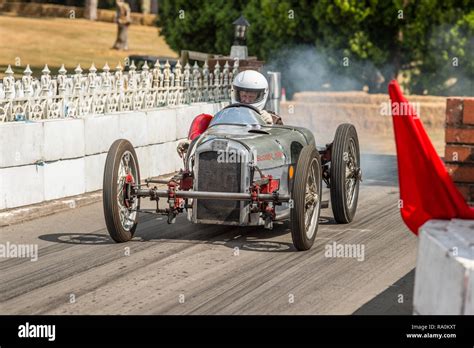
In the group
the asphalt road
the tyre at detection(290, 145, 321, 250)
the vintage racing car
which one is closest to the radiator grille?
the vintage racing car

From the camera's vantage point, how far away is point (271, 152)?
1134 centimetres

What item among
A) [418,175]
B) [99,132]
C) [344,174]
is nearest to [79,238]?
[344,174]

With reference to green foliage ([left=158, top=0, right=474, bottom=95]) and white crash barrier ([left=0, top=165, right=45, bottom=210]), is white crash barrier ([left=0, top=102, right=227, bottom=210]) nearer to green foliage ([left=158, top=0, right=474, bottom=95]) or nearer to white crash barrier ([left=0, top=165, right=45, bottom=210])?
white crash barrier ([left=0, top=165, right=45, bottom=210])

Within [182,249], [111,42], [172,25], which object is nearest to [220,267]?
[182,249]

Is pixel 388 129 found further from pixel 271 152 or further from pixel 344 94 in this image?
pixel 271 152

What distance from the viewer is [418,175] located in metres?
7.81

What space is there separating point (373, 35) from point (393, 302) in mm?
17724

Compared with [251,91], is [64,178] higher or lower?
lower

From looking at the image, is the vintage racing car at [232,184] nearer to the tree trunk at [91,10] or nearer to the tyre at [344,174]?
the tyre at [344,174]

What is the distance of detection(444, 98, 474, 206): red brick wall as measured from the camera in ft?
42.0

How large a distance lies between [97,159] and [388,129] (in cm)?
1022

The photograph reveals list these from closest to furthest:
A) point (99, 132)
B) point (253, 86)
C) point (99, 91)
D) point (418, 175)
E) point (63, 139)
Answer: point (418, 175) < point (253, 86) < point (63, 139) < point (99, 132) < point (99, 91)

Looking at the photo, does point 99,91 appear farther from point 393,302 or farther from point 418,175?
point 418,175

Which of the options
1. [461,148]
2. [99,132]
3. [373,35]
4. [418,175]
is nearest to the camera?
[418,175]
